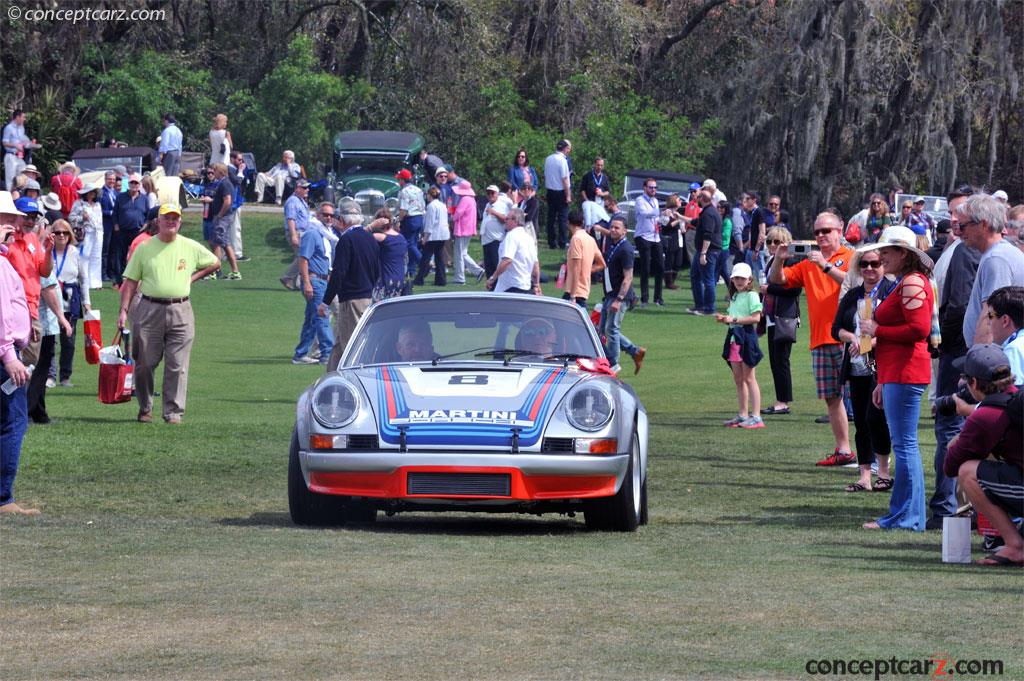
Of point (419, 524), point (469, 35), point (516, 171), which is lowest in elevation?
point (419, 524)

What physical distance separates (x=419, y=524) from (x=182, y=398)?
18.8 ft

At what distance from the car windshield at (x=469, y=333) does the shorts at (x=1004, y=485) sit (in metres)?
2.98

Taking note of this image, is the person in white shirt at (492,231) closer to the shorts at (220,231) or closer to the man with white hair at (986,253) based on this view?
the shorts at (220,231)

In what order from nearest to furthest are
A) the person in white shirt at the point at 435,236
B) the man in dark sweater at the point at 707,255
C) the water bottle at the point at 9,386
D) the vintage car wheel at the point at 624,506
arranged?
the vintage car wheel at the point at 624,506, the water bottle at the point at 9,386, the man in dark sweater at the point at 707,255, the person in white shirt at the point at 435,236

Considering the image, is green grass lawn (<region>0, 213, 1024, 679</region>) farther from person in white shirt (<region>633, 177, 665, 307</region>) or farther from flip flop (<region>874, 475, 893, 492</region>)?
person in white shirt (<region>633, 177, 665, 307</region>)

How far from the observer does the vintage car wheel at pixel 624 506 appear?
973 centimetres

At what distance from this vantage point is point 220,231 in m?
32.6

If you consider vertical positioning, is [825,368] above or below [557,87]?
below

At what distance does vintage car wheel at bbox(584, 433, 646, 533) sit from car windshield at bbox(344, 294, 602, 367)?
1.09 meters

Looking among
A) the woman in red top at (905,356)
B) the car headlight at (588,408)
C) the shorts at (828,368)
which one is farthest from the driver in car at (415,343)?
the shorts at (828,368)

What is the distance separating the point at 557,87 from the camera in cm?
4744

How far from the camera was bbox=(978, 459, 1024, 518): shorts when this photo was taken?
8.48 m

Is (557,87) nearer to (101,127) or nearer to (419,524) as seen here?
(101,127)

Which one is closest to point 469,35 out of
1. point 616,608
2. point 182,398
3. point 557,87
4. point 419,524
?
point 557,87
